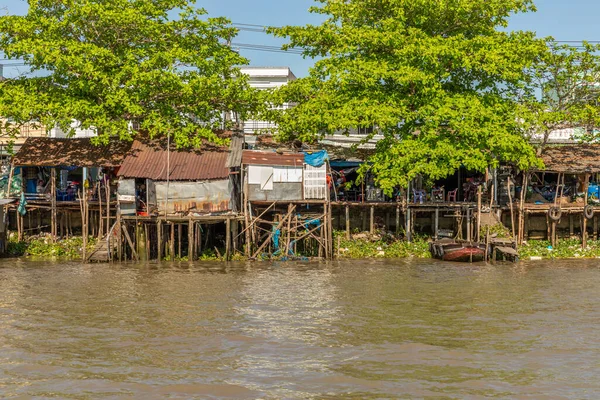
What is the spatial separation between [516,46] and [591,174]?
338 inches

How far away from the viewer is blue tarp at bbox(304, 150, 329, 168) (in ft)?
101

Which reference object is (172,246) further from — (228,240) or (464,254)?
(464,254)

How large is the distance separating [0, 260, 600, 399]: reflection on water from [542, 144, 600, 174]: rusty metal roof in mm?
9163

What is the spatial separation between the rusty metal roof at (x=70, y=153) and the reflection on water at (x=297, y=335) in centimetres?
665

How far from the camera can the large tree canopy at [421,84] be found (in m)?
30.5

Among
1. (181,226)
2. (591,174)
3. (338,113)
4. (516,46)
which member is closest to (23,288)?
(181,226)

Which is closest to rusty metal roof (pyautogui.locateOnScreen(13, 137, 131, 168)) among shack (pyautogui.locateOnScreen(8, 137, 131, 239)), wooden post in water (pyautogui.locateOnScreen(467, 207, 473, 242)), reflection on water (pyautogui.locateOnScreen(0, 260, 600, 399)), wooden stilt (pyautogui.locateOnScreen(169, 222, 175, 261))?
shack (pyautogui.locateOnScreen(8, 137, 131, 239))

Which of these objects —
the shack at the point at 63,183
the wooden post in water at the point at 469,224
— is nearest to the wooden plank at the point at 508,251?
the wooden post in water at the point at 469,224

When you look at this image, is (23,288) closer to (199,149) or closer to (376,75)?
(199,149)

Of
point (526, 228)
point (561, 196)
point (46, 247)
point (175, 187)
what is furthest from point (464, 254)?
point (46, 247)

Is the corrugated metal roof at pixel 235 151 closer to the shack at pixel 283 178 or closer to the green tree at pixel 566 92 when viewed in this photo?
the shack at pixel 283 178

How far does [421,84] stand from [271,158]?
22.1 feet

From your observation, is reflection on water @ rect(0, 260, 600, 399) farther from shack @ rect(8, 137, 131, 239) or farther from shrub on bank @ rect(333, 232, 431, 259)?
shack @ rect(8, 137, 131, 239)

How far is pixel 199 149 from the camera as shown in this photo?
32.1m
